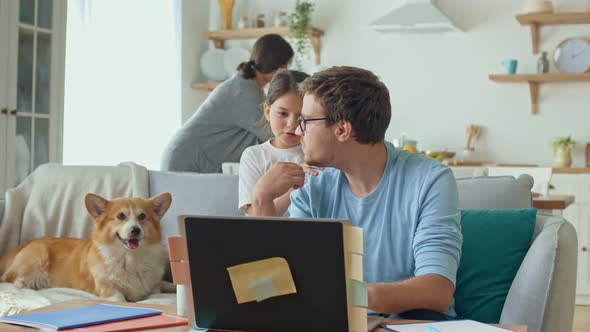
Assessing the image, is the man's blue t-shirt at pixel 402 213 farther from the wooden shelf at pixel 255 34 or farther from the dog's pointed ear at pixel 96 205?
the wooden shelf at pixel 255 34

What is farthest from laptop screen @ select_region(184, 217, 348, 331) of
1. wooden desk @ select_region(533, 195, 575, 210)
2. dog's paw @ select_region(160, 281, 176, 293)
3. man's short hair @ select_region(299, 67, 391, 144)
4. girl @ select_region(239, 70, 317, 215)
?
wooden desk @ select_region(533, 195, 575, 210)

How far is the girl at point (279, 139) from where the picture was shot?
8.14 feet

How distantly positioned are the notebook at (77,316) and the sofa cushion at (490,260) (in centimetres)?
85

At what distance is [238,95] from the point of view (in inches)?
150

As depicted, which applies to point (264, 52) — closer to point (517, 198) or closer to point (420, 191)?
point (517, 198)

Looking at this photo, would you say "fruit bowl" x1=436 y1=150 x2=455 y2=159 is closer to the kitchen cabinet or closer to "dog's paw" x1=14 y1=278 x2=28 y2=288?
the kitchen cabinet

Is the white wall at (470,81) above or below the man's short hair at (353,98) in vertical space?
above

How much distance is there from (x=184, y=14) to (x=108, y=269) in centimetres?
390

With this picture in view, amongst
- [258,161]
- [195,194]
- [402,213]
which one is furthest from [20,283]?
[402,213]

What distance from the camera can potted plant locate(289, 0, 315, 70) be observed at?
6.12 m

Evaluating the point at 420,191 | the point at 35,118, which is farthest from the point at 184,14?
the point at 420,191

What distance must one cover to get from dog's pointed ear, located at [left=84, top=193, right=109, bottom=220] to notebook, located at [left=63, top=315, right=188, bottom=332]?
1310mm

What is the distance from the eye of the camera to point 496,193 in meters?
2.31

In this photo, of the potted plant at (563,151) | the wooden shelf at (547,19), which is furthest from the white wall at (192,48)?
the potted plant at (563,151)
